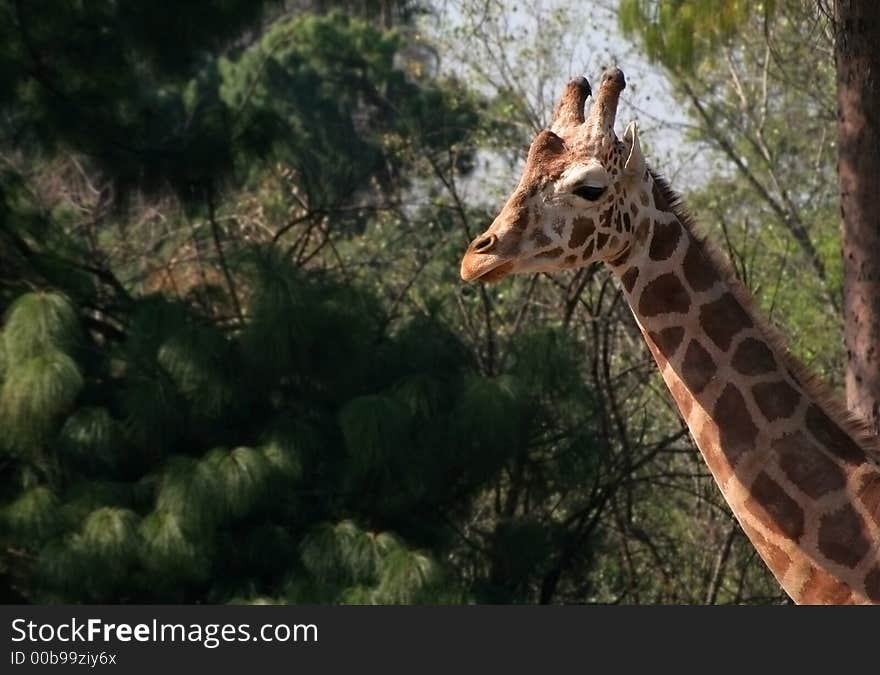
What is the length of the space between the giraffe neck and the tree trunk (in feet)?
5.87

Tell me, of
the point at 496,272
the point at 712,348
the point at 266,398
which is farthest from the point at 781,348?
the point at 266,398

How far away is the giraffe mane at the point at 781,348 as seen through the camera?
4.25m

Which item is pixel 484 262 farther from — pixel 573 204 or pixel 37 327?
A: pixel 37 327

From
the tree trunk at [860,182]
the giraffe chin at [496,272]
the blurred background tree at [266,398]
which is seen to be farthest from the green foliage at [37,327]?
the giraffe chin at [496,272]

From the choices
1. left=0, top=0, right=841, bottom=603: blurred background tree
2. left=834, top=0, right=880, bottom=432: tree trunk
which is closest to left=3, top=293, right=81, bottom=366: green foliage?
left=0, top=0, right=841, bottom=603: blurred background tree

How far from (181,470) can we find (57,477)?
57cm

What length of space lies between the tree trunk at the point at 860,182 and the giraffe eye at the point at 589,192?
212 cm

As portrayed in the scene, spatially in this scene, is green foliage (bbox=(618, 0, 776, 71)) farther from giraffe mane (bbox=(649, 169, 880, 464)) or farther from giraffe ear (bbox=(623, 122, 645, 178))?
giraffe ear (bbox=(623, 122, 645, 178))

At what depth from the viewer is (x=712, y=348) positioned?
4285 mm

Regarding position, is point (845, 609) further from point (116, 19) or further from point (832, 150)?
point (832, 150)

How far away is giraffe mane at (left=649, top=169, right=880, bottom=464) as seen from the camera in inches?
167

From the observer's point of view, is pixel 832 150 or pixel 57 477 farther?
pixel 832 150

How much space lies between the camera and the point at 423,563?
694 cm

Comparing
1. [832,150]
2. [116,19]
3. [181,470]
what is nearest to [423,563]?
[181,470]
